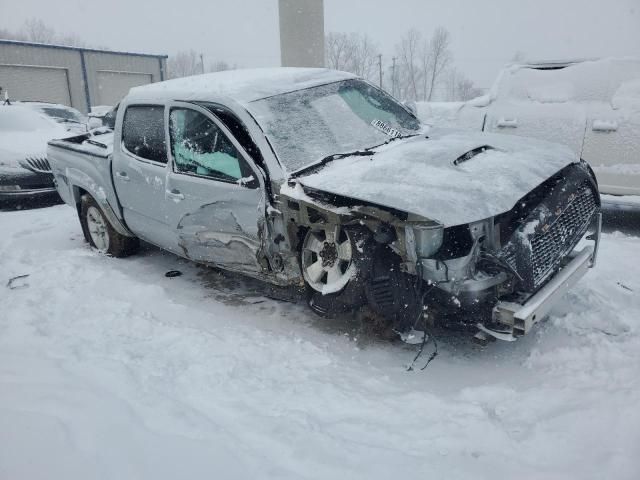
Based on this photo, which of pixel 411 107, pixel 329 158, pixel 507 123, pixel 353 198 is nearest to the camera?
pixel 353 198

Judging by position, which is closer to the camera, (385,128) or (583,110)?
(385,128)

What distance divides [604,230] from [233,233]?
4.30 meters

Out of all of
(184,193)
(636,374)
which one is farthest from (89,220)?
(636,374)

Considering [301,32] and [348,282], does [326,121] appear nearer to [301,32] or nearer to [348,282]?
[348,282]

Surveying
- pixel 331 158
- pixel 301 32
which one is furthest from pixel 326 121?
pixel 301 32

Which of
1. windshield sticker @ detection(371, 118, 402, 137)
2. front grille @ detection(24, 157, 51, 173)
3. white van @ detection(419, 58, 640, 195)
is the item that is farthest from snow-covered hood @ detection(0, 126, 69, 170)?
white van @ detection(419, 58, 640, 195)

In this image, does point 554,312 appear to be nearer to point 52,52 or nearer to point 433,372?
point 433,372

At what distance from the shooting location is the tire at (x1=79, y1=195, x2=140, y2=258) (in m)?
5.17

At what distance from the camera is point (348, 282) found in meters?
3.02

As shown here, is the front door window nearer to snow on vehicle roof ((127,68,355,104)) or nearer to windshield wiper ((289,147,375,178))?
snow on vehicle roof ((127,68,355,104))

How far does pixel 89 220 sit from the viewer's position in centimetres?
549

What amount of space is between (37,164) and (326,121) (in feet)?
19.7

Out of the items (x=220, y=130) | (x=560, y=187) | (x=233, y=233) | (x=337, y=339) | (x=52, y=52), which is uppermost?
(x=52, y=52)

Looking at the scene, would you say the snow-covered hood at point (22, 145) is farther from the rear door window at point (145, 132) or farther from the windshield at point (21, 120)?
the rear door window at point (145, 132)
